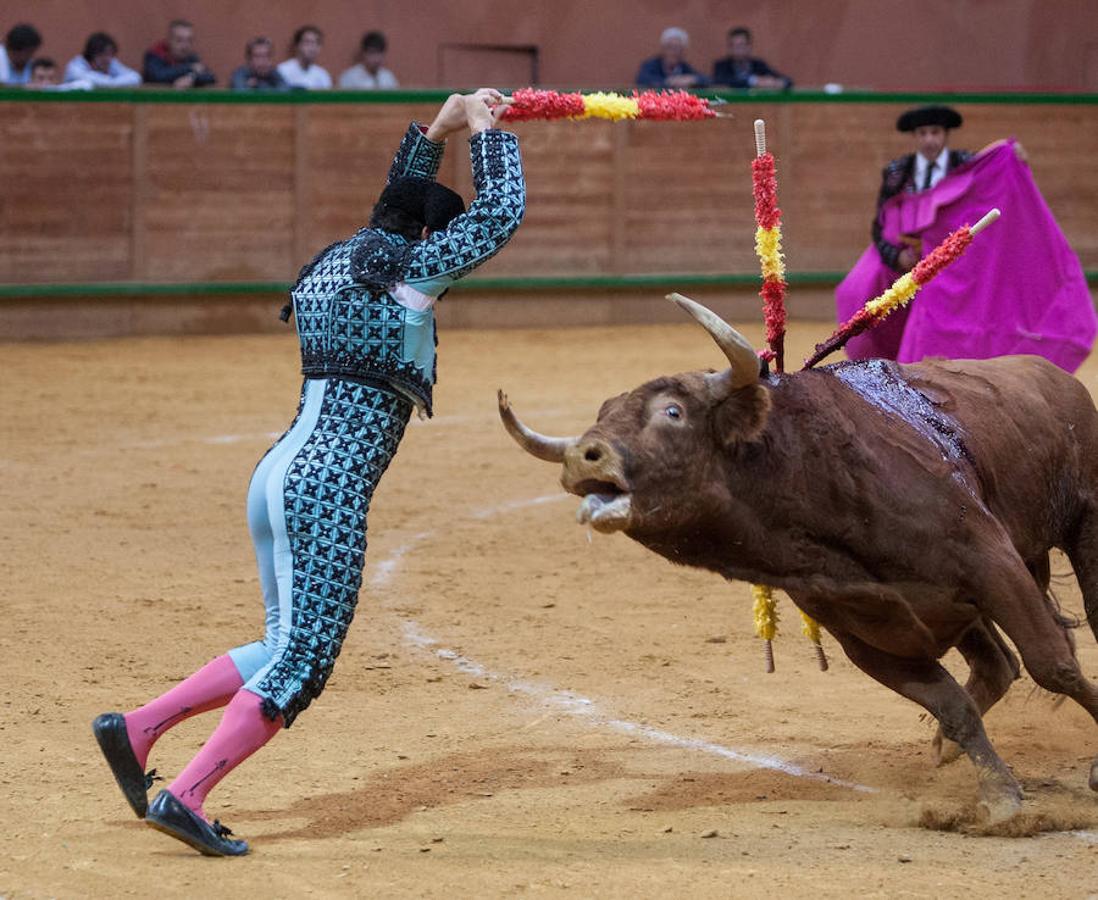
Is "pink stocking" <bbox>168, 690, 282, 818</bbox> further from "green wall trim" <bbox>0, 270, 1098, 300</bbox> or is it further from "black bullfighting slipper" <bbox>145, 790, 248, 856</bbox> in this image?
"green wall trim" <bbox>0, 270, 1098, 300</bbox>

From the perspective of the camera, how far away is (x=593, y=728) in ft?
19.3

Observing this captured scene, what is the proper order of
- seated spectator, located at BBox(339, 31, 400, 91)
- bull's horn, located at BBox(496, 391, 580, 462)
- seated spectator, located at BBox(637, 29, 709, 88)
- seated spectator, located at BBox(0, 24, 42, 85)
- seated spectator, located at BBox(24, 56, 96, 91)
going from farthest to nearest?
1. seated spectator, located at BBox(637, 29, 709, 88)
2. seated spectator, located at BBox(339, 31, 400, 91)
3. seated spectator, located at BBox(0, 24, 42, 85)
4. seated spectator, located at BBox(24, 56, 96, 91)
5. bull's horn, located at BBox(496, 391, 580, 462)

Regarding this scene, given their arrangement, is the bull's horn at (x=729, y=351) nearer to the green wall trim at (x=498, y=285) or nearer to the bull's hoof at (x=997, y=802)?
the bull's hoof at (x=997, y=802)

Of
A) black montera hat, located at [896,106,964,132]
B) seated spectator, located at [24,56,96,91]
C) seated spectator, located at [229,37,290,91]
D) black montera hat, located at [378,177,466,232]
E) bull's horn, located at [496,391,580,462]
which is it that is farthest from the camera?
seated spectator, located at [229,37,290,91]

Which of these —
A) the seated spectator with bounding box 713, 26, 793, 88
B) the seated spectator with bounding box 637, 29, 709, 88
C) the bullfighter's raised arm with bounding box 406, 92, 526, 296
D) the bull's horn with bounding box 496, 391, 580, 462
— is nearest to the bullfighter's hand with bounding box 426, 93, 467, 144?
the bullfighter's raised arm with bounding box 406, 92, 526, 296

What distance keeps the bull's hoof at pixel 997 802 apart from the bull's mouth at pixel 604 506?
1.24 meters

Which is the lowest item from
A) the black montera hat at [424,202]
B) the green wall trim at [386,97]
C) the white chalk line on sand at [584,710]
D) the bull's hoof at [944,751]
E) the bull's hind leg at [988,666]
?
the white chalk line on sand at [584,710]

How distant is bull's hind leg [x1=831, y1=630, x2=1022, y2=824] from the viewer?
191 inches

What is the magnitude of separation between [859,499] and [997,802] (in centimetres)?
84

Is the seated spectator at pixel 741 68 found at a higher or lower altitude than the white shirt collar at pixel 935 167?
higher

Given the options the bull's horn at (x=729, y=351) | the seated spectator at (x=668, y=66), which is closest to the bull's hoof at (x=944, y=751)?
the bull's horn at (x=729, y=351)

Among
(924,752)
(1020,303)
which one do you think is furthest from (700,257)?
(924,752)

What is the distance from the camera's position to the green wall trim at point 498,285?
47.3 ft

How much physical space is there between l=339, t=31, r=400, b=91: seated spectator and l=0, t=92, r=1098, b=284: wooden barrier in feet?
3.90
